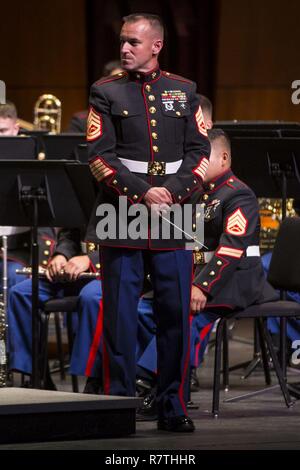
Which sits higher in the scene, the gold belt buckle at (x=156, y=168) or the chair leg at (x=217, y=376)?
the gold belt buckle at (x=156, y=168)

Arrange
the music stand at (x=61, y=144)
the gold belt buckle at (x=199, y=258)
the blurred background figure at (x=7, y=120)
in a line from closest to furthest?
the gold belt buckle at (x=199, y=258) → the music stand at (x=61, y=144) → the blurred background figure at (x=7, y=120)

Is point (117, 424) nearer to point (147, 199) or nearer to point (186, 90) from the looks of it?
point (147, 199)

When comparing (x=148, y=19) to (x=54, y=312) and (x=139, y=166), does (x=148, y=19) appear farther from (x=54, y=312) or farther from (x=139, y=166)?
(x=54, y=312)

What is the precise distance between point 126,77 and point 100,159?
13.5 inches

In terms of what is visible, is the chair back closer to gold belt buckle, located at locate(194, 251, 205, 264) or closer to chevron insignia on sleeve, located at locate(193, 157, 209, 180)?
gold belt buckle, located at locate(194, 251, 205, 264)

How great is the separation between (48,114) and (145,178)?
3.87 m

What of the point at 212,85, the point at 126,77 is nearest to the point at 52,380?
the point at 126,77

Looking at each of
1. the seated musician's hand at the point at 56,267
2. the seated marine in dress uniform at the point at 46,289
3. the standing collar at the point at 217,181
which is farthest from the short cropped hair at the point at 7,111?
the standing collar at the point at 217,181

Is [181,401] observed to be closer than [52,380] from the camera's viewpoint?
Yes

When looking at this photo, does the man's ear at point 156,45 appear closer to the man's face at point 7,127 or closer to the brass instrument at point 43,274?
the brass instrument at point 43,274

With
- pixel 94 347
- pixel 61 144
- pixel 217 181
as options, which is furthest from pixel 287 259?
pixel 61 144

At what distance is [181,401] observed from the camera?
434 cm

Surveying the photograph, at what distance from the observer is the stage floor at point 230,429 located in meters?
3.99

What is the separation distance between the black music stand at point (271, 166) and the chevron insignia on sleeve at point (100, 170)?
119 centimetres
